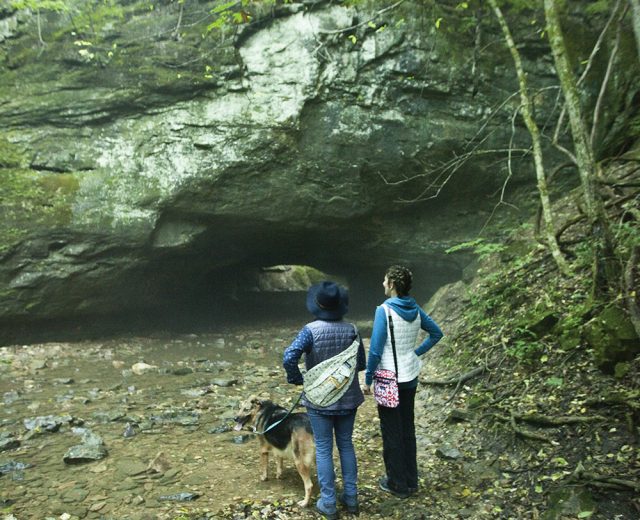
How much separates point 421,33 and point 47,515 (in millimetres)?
8407

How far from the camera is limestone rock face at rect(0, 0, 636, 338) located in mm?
8250

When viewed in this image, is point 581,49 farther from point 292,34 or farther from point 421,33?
point 292,34

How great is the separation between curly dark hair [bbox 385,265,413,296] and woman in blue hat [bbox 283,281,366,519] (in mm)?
400

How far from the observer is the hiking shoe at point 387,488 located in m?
3.82

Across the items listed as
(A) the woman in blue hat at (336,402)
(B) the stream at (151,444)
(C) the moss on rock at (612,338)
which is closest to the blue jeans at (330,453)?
(A) the woman in blue hat at (336,402)

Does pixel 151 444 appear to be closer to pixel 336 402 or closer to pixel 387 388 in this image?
pixel 336 402

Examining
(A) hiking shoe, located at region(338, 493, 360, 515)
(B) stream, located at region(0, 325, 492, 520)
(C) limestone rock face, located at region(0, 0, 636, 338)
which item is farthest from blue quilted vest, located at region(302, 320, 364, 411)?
(C) limestone rock face, located at region(0, 0, 636, 338)

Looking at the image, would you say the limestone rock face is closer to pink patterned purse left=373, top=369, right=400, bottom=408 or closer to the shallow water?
the shallow water

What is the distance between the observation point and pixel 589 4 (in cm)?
851

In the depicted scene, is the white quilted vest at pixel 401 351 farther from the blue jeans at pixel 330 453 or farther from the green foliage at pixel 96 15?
the green foliage at pixel 96 15

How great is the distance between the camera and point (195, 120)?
8.62 metres

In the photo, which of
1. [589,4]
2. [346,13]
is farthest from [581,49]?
[346,13]

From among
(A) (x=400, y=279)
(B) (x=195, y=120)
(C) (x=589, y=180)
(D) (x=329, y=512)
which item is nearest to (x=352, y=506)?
(D) (x=329, y=512)

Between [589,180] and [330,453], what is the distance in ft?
10.4
